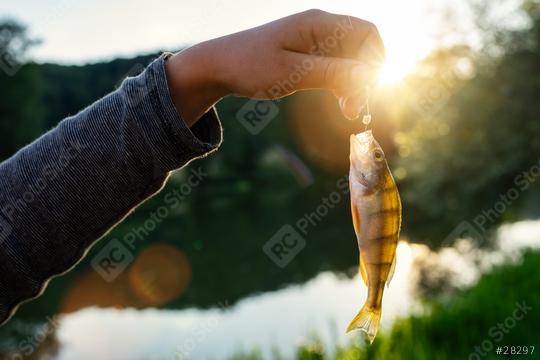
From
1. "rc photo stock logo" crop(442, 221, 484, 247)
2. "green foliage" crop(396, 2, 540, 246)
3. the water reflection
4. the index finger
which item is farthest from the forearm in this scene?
"green foliage" crop(396, 2, 540, 246)

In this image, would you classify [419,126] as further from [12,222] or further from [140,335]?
[12,222]

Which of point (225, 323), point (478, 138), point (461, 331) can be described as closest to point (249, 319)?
point (225, 323)

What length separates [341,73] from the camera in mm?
1930

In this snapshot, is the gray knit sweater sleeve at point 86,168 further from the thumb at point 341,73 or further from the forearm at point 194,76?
the thumb at point 341,73

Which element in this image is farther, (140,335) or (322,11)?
(140,335)

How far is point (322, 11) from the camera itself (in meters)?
1.93

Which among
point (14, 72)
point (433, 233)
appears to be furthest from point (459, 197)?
point (14, 72)

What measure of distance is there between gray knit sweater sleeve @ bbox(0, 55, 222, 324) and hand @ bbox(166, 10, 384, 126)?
10 cm

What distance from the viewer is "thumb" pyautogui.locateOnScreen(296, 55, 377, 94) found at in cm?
193

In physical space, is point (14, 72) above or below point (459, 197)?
above

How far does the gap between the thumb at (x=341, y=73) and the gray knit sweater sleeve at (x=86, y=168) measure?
487 millimetres

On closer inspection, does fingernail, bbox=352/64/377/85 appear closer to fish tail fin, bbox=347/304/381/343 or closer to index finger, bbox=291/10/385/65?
index finger, bbox=291/10/385/65

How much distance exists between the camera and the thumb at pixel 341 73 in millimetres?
1926

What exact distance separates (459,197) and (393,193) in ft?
72.2
